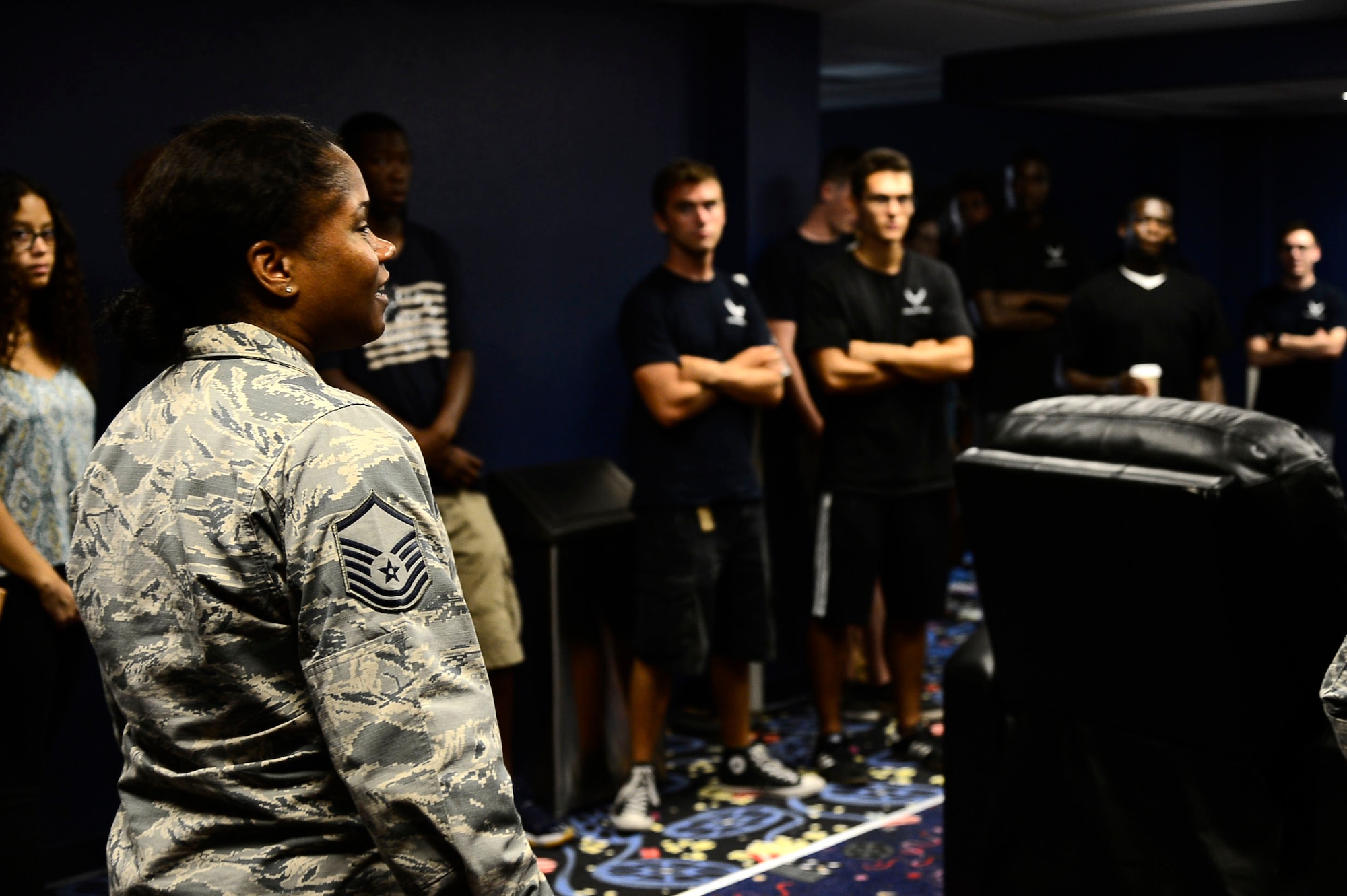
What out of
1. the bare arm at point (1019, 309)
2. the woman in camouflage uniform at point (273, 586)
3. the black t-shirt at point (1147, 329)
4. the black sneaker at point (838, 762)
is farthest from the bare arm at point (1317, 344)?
the woman in camouflage uniform at point (273, 586)

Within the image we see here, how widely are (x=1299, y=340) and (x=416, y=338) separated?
431cm

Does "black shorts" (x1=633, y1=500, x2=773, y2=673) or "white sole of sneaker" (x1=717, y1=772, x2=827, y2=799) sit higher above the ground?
"black shorts" (x1=633, y1=500, x2=773, y2=673)

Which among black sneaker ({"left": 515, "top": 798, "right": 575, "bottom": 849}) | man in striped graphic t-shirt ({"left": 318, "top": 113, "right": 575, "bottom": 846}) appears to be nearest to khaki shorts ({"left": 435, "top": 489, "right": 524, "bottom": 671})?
man in striped graphic t-shirt ({"left": 318, "top": 113, "right": 575, "bottom": 846})

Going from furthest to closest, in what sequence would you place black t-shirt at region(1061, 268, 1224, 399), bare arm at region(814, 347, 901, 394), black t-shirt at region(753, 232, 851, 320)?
black t-shirt at region(1061, 268, 1224, 399)
black t-shirt at region(753, 232, 851, 320)
bare arm at region(814, 347, 901, 394)

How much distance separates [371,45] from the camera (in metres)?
4.00

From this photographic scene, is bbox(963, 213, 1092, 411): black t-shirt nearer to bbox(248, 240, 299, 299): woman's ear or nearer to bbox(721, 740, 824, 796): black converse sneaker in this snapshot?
bbox(721, 740, 824, 796): black converse sneaker

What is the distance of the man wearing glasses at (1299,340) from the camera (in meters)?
6.34

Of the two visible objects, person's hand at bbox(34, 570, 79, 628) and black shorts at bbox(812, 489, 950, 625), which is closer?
person's hand at bbox(34, 570, 79, 628)

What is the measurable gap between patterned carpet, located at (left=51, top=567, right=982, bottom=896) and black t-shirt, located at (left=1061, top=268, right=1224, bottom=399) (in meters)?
1.80

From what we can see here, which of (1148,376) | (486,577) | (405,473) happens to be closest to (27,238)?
(486,577)

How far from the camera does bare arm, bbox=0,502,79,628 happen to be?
286 centimetres

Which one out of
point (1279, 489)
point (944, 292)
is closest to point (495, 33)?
point (944, 292)

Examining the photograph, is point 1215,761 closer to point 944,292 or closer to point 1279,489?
point 1279,489

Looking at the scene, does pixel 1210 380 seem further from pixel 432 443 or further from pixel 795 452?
pixel 432 443
